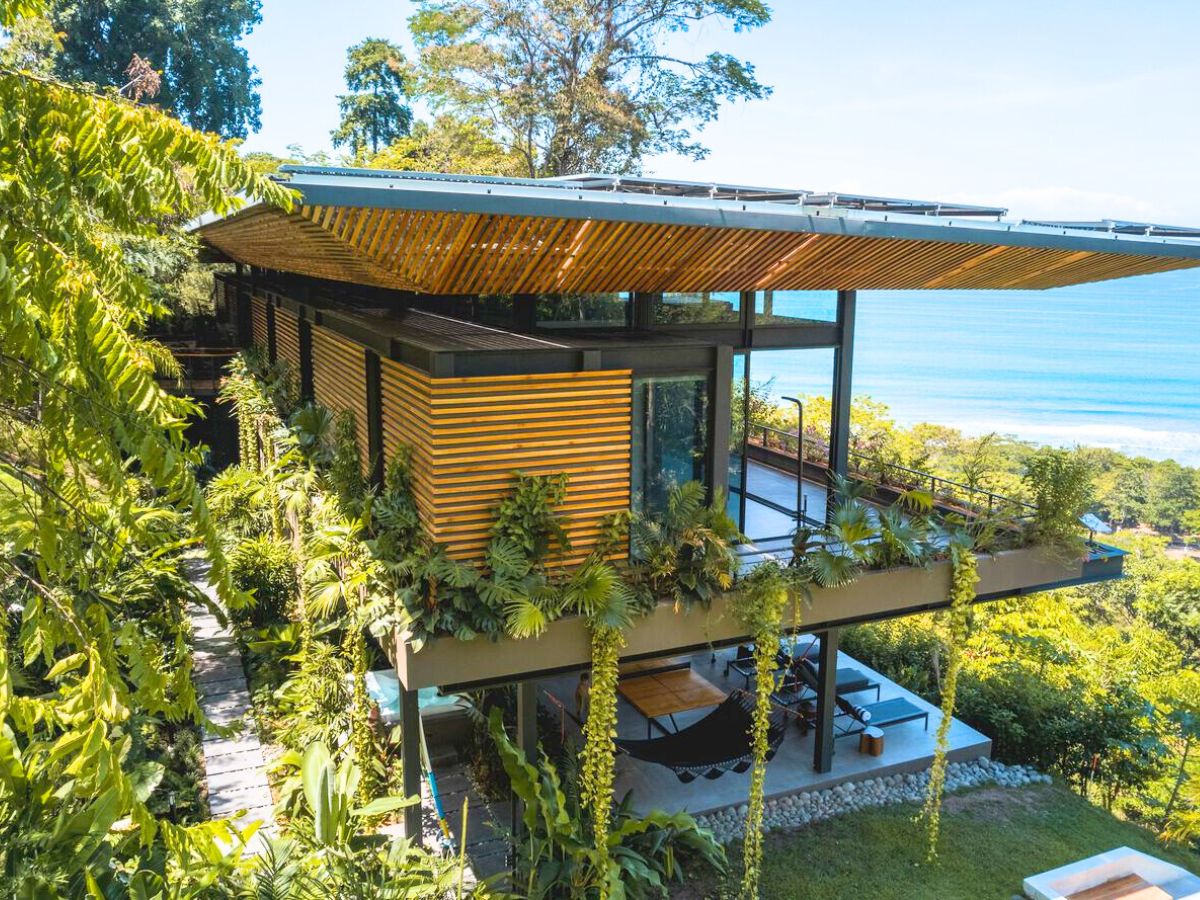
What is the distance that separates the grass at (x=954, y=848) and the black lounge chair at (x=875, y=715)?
114 cm

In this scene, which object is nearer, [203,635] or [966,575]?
[966,575]

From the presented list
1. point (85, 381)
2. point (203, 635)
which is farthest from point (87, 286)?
point (203, 635)

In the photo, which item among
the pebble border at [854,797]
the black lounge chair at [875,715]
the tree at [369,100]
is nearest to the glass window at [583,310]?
the pebble border at [854,797]

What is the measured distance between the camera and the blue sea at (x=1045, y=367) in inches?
3155

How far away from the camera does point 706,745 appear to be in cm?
983

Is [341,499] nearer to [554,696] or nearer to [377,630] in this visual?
[377,630]

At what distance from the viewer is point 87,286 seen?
12.4 feet

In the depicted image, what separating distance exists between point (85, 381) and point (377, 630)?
443 cm

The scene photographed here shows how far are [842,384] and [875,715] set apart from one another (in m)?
4.35

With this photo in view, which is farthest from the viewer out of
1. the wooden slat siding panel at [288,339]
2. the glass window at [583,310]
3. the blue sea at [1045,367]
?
the blue sea at [1045,367]

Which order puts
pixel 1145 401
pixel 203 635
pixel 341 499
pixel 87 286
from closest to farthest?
pixel 87 286, pixel 341 499, pixel 203 635, pixel 1145 401

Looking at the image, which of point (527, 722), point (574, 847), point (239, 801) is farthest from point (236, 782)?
point (574, 847)

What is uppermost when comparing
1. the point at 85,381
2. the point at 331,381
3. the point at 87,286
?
the point at 87,286

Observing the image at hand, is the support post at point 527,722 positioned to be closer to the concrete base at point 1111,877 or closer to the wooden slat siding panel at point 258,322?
the concrete base at point 1111,877
